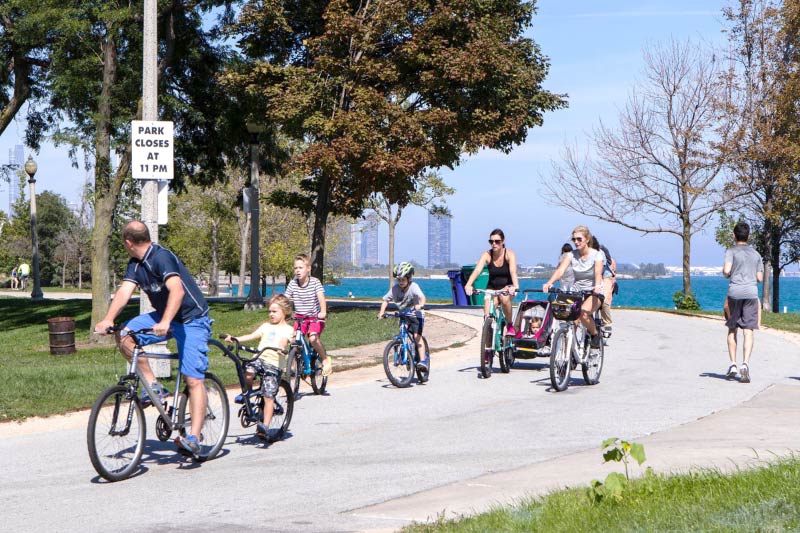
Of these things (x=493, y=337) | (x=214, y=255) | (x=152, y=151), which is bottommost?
(x=493, y=337)

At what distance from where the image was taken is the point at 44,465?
8.26 metres

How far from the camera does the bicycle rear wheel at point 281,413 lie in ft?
29.8

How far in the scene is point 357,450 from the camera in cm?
873

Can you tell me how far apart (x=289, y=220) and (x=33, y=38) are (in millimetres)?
34215

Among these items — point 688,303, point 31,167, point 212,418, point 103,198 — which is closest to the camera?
point 212,418

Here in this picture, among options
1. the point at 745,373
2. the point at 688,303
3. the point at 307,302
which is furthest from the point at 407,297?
the point at 688,303

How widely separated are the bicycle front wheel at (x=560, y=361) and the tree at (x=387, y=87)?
47.0 feet

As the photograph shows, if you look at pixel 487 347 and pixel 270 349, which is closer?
Result: pixel 270 349

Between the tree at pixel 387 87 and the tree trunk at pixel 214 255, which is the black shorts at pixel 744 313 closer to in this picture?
the tree at pixel 387 87

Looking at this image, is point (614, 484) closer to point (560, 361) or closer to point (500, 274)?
point (560, 361)

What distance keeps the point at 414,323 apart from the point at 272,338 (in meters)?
3.66

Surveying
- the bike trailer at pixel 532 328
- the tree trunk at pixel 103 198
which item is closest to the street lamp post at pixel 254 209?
the tree trunk at pixel 103 198

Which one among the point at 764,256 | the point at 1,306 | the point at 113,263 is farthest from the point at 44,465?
the point at 113,263

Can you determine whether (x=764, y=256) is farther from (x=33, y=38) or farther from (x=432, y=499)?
(x=432, y=499)
